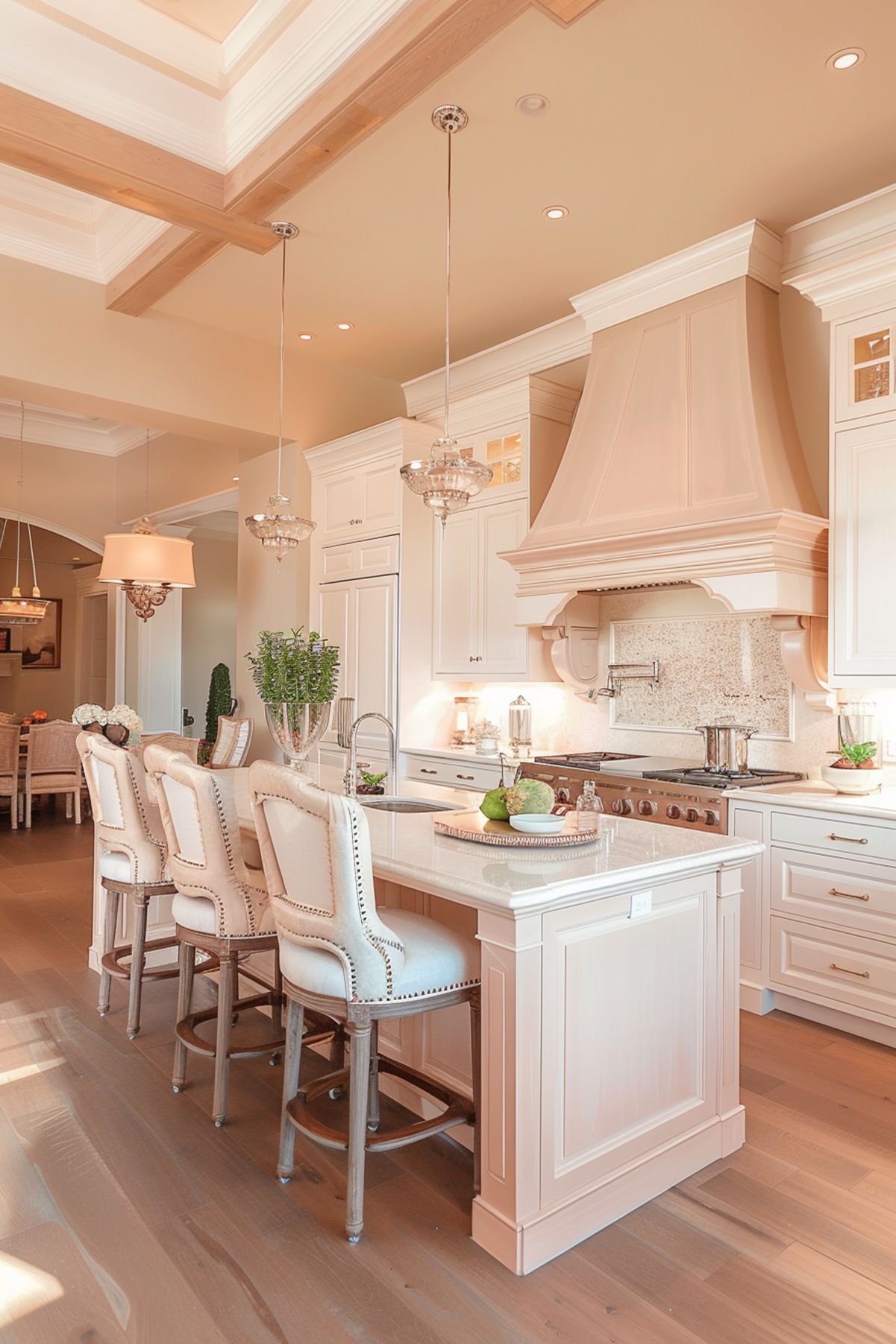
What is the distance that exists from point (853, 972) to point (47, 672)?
11.2m

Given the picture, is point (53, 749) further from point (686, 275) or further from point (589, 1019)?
point (589, 1019)

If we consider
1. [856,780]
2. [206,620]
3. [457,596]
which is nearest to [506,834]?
[856,780]

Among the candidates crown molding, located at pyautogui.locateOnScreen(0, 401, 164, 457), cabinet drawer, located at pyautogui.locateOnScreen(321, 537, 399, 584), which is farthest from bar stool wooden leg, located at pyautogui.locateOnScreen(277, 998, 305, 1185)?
crown molding, located at pyautogui.locateOnScreen(0, 401, 164, 457)

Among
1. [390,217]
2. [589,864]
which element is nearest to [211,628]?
[390,217]

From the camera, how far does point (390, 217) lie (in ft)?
12.7

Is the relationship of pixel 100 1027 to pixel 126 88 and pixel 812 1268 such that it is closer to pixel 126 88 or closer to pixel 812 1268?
pixel 812 1268

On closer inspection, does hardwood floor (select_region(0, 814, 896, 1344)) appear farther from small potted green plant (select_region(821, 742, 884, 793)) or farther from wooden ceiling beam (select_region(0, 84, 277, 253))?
wooden ceiling beam (select_region(0, 84, 277, 253))

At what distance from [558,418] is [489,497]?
1.99 ft

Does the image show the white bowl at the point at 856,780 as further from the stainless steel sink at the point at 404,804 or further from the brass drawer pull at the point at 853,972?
the stainless steel sink at the point at 404,804

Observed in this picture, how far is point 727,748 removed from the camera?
3.95 metres

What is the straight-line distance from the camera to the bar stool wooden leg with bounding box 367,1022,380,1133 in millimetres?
2516

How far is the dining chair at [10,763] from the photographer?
7.34m

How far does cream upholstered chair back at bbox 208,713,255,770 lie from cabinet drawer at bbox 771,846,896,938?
12.8ft

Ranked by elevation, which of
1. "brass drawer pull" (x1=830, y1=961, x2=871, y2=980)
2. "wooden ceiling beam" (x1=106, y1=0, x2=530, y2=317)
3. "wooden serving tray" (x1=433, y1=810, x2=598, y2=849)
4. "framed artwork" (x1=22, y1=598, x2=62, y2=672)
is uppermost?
"wooden ceiling beam" (x1=106, y1=0, x2=530, y2=317)
